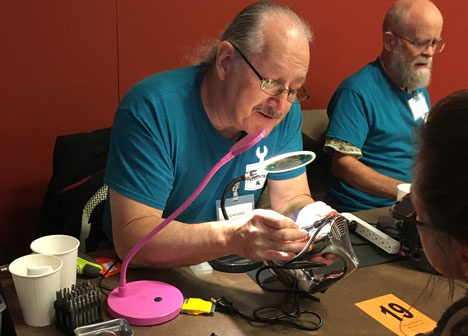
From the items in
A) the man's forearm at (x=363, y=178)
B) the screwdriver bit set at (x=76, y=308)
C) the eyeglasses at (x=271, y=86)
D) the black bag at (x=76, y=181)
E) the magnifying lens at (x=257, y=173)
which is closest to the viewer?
the screwdriver bit set at (x=76, y=308)

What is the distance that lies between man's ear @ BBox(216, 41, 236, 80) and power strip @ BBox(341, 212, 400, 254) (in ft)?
2.20

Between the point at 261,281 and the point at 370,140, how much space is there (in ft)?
4.57

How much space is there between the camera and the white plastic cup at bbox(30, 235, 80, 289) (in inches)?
46.7

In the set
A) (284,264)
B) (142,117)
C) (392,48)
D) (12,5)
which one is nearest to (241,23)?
(142,117)

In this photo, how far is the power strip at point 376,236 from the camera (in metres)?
1.53

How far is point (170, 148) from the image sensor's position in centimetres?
149

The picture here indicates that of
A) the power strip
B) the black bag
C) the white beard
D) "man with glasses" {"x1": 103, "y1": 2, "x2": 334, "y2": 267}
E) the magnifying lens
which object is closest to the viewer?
the magnifying lens

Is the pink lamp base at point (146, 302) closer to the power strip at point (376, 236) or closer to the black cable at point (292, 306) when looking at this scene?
the black cable at point (292, 306)

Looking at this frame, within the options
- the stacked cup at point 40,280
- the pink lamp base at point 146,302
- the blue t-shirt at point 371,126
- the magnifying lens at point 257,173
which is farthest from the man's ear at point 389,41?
the stacked cup at point 40,280

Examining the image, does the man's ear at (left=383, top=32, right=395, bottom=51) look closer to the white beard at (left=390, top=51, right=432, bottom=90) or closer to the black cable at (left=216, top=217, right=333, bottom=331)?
the white beard at (left=390, top=51, right=432, bottom=90)

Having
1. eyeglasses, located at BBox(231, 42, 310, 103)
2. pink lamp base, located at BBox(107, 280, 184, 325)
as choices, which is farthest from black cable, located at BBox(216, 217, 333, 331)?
eyeglasses, located at BBox(231, 42, 310, 103)

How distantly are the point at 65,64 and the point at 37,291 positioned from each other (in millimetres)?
1437

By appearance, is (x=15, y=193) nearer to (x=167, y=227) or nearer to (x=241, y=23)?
(x=167, y=227)

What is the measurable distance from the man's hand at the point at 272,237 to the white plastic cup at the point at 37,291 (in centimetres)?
46
